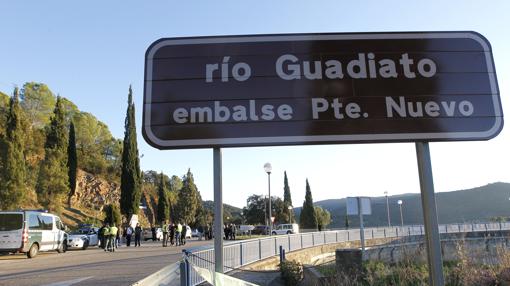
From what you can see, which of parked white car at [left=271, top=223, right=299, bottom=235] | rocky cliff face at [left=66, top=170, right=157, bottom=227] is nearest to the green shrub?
parked white car at [left=271, top=223, right=299, bottom=235]

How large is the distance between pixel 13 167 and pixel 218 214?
2955 centimetres

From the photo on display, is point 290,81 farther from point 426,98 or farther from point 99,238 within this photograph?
point 99,238

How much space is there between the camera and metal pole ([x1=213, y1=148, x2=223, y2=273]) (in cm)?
354

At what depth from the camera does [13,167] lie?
95.2 ft

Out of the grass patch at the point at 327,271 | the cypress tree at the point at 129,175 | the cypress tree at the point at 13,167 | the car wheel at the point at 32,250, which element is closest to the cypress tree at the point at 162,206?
the cypress tree at the point at 129,175

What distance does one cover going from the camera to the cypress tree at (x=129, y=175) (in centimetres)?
5228

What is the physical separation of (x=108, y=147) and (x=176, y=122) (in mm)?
75617

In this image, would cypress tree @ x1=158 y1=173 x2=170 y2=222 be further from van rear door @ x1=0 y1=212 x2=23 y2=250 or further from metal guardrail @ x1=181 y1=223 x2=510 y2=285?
van rear door @ x1=0 y1=212 x2=23 y2=250

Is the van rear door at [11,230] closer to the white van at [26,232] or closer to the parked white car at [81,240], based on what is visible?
the white van at [26,232]

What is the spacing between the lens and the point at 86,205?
59094mm

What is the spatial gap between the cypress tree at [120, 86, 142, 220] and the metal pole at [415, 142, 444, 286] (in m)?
51.1

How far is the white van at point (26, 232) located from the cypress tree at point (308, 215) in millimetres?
57474

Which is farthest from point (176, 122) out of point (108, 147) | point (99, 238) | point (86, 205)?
point (108, 147)

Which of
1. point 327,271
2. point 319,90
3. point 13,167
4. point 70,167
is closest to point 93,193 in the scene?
point 70,167
